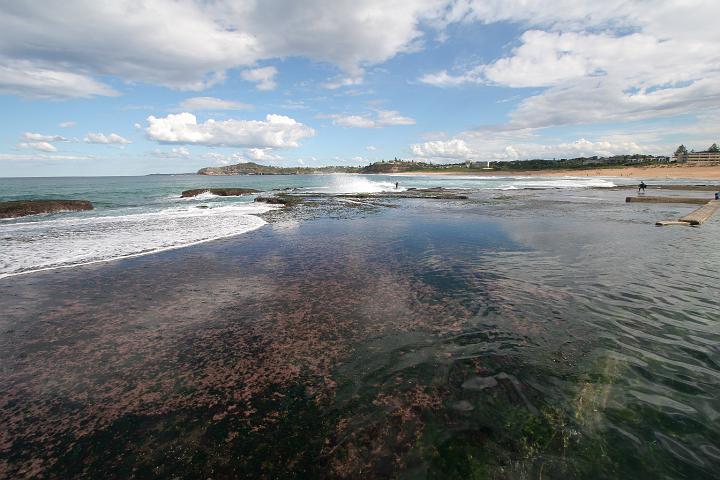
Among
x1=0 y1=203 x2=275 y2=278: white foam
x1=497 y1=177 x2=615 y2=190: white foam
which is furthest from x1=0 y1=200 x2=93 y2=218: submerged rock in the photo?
x1=497 y1=177 x2=615 y2=190: white foam


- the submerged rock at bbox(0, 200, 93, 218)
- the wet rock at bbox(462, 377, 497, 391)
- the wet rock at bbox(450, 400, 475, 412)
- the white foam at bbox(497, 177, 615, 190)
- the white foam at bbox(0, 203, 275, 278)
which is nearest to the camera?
the wet rock at bbox(450, 400, 475, 412)

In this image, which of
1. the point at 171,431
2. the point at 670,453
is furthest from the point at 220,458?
the point at 670,453

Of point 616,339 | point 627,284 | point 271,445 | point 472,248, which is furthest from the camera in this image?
point 472,248

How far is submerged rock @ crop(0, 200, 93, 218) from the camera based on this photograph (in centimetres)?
3097

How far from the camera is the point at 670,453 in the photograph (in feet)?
13.6

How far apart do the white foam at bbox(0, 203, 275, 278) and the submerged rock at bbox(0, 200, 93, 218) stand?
28.1 feet

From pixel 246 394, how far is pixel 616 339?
22.7ft

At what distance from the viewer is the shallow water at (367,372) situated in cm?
421

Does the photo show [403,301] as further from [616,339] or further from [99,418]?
[99,418]

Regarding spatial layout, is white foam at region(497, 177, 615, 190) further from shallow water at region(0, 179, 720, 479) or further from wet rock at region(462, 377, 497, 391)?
wet rock at region(462, 377, 497, 391)

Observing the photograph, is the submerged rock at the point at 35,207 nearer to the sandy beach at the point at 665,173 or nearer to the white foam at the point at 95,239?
the white foam at the point at 95,239

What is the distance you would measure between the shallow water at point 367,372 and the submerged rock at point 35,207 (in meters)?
28.1

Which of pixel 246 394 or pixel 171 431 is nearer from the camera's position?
pixel 171 431

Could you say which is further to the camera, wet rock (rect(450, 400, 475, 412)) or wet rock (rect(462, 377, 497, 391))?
wet rock (rect(462, 377, 497, 391))
